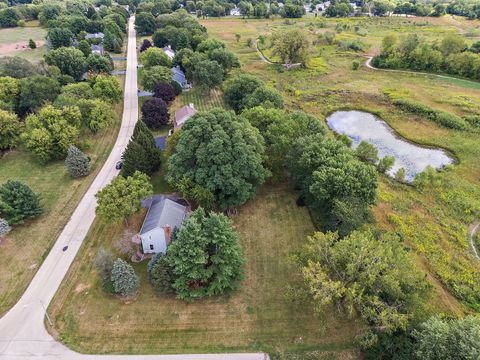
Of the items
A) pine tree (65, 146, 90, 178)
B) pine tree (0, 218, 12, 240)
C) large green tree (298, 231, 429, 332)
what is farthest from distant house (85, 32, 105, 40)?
large green tree (298, 231, 429, 332)

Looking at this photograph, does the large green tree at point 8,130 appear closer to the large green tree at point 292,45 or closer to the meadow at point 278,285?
the meadow at point 278,285

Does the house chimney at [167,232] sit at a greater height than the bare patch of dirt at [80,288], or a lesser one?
greater

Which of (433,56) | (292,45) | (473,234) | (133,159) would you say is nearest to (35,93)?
(133,159)

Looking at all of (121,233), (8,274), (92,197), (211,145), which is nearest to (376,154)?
(211,145)

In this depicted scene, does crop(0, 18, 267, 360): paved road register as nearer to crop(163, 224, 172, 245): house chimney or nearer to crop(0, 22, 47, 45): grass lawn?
crop(163, 224, 172, 245): house chimney

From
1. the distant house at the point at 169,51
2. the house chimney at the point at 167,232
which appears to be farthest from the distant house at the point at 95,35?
the house chimney at the point at 167,232

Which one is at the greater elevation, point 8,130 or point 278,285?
point 8,130

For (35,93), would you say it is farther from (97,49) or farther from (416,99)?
(416,99)
